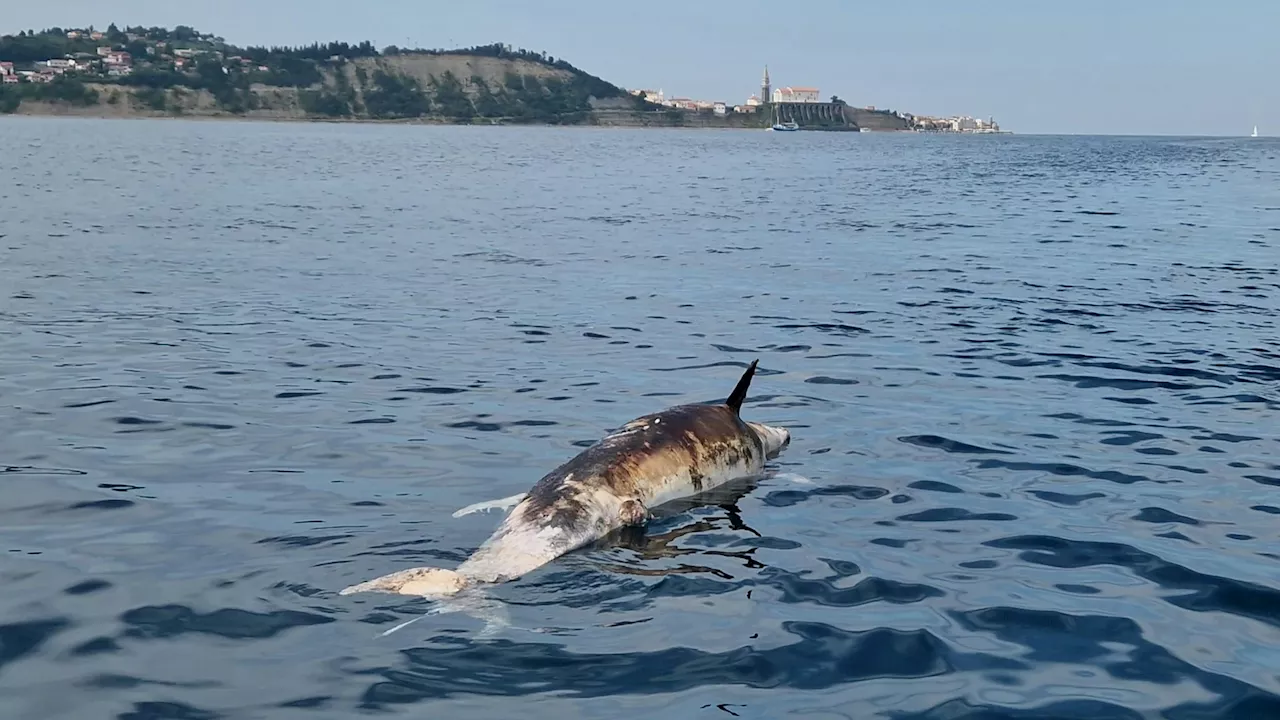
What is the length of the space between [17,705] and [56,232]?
25.6 metres

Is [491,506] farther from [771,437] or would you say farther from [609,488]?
[771,437]

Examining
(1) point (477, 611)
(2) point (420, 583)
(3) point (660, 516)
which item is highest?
(2) point (420, 583)

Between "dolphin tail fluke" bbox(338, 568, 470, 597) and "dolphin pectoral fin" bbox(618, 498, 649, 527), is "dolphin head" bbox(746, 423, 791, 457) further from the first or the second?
"dolphin tail fluke" bbox(338, 568, 470, 597)

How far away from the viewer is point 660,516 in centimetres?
970

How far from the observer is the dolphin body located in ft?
26.1

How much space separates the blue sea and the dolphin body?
0.62 ft

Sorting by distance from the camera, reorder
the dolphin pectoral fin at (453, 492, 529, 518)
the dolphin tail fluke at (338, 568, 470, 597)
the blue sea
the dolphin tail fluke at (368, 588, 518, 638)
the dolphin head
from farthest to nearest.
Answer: the dolphin head
the dolphin pectoral fin at (453, 492, 529, 518)
the dolphin tail fluke at (338, 568, 470, 597)
the dolphin tail fluke at (368, 588, 518, 638)
the blue sea

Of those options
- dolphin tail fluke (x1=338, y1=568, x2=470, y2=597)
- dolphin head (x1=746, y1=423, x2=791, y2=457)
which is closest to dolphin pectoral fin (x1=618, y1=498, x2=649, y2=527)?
dolphin tail fluke (x1=338, y1=568, x2=470, y2=597)

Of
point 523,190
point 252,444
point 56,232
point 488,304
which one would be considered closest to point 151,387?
point 252,444

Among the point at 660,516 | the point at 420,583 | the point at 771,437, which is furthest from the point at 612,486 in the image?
the point at 771,437

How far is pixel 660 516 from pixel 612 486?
49cm

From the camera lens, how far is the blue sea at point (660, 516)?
6.72m

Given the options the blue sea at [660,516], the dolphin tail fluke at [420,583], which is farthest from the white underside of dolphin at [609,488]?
the blue sea at [660,516]

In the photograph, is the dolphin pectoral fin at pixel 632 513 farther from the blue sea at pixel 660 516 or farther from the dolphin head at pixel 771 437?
the dolphin head at pixel 771 437
